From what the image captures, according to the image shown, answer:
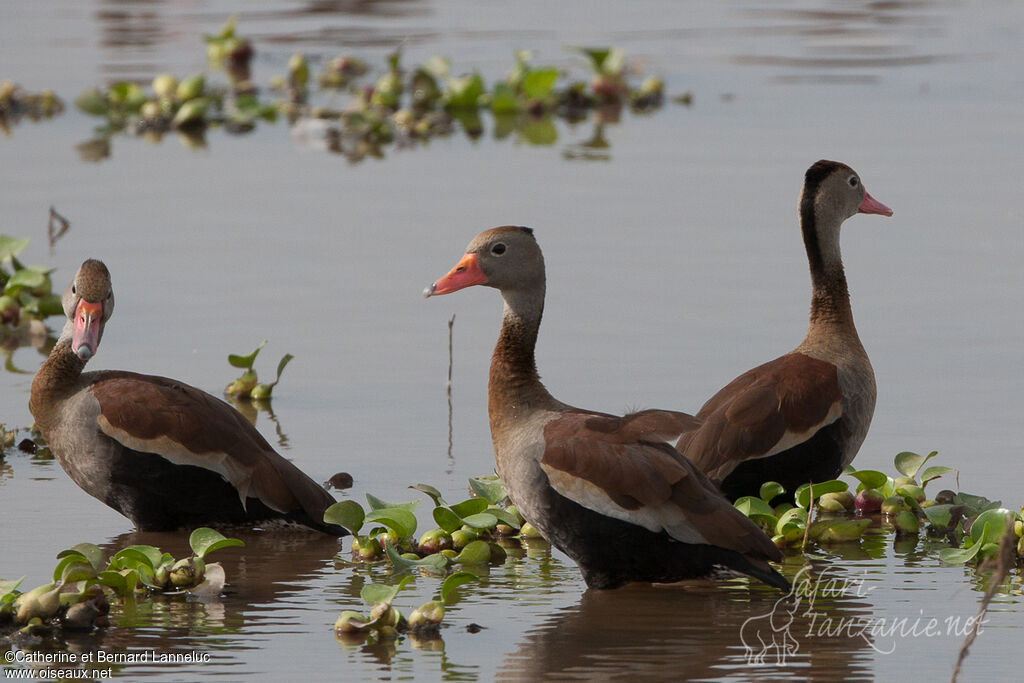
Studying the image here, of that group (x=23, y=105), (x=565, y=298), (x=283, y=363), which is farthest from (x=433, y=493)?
(x=23, y=105)

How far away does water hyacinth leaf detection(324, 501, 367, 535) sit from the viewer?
23.0 ft

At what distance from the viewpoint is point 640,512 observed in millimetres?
6527

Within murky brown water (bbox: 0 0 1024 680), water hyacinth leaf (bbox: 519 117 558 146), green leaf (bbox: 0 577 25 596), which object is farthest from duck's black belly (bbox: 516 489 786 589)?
water hyacinth leaf (bbox: 519 117 558 146)

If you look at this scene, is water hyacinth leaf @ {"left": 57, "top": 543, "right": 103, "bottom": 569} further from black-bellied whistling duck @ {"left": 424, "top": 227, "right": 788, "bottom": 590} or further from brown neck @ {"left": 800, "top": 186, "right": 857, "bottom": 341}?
brown neck @ {"left": 800, "top": 186, "right": 857, "bottom": 341}

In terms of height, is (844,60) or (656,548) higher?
(844,60)

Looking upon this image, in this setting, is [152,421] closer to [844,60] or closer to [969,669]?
[969,669]

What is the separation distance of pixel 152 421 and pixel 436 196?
651 centimetres

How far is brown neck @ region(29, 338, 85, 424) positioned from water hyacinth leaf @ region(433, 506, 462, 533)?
71.7 inches

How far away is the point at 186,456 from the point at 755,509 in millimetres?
2426

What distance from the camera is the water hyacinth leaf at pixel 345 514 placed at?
702 cm

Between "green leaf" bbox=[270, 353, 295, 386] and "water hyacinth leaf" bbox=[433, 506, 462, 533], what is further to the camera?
"green leaf" bbox=[270, 353, 295, 386]

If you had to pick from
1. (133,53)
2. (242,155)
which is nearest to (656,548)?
(242,155)

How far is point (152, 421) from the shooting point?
7395 millimetres

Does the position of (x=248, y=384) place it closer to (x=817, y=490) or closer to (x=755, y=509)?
(x=755, y=509)
